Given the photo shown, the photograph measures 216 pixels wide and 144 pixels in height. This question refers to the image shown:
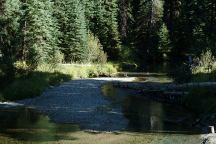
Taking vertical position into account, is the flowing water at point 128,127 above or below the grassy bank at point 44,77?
below

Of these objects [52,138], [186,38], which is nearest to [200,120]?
[52,138]

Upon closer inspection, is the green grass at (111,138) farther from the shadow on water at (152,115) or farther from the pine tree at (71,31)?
the pine tree at (71,31)

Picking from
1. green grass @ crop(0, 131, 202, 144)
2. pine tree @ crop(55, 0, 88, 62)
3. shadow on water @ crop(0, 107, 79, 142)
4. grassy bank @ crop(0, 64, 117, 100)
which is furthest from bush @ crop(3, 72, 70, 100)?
pine tree @ crop(55, 0, 88, 62)

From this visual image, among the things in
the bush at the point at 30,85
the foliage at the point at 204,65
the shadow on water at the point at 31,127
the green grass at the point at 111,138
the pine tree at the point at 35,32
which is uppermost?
the pine tree at the point at 35,32

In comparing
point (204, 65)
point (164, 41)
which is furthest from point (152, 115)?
point (164, 41)

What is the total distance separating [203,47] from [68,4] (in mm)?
20876

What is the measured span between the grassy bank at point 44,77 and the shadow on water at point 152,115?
255 inches

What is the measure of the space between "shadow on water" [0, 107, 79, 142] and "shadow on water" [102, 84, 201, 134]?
408 centimetres

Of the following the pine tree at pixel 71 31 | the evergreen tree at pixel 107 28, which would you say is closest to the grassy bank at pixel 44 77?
the pine tree at pixel 71 31

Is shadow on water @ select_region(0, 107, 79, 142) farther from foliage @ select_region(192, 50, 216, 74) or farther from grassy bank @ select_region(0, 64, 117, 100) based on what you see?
foliage @ select_region(192, 50, 216, 74)

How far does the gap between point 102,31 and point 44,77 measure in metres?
33.8

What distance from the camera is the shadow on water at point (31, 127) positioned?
76.0 feet

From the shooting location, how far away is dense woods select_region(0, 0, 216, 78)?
2026 inches

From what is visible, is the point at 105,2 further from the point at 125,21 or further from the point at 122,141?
the point at 122,141
